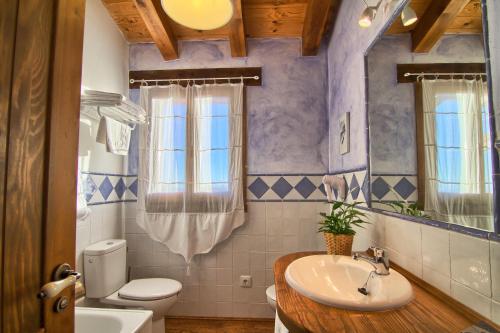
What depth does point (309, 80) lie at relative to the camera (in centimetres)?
228

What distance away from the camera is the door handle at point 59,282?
0.57 m

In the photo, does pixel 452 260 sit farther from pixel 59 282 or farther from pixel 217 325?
pixel 217 325

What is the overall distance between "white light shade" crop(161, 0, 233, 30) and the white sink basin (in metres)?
1.20

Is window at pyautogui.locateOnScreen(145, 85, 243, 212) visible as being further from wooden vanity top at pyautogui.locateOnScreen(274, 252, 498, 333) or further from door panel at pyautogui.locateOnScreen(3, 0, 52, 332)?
door panel at pyautogui.locateOnScreen(3, 0, 52, 332)

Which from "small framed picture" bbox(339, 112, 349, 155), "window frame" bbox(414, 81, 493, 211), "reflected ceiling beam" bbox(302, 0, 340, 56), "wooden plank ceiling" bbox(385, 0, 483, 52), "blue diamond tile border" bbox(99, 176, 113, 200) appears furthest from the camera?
"blue diamond tile border" bbox(99, 176, 113, 200)

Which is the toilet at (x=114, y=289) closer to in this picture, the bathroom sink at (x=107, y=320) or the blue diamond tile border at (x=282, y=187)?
the bathroom sink at (x=107, y=320)

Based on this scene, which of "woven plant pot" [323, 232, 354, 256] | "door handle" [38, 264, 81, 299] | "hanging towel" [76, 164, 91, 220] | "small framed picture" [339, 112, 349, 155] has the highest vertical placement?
"small framed picture" [339, 112, 349, 155]

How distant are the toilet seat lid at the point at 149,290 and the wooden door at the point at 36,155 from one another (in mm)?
1168

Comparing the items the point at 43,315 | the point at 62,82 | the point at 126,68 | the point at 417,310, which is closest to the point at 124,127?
the point at 126,68

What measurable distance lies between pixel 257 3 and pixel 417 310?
2.19 m

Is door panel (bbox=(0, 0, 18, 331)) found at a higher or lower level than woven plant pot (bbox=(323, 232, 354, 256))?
higher

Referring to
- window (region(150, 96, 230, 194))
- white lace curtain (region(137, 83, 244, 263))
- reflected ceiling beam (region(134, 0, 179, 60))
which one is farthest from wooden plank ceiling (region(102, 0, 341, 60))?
window (region(150, 96, 230, 194))

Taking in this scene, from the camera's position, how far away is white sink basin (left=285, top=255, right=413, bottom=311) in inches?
28.2

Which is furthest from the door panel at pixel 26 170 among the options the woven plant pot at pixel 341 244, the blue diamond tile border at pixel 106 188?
the blue diamond tile border at pixel 106 188
